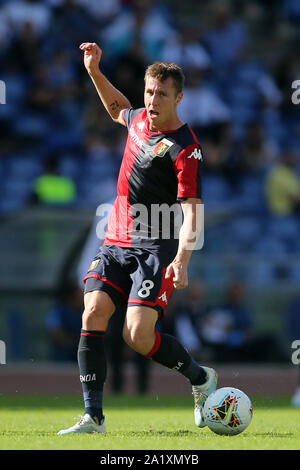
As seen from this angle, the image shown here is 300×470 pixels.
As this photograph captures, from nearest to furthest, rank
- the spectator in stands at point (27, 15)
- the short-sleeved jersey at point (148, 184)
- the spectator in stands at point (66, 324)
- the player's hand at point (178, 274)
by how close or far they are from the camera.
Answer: the player's hand at point (178, 274)
the short-sleeved jersey at point (148, 184)
the spectator in stands at point (66, 324)
the spectator in stands at point (27, 15)

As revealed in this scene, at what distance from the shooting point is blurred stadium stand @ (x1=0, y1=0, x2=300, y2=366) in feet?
44.4

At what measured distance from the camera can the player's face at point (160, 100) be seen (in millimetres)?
6594

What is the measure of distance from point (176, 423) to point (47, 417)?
1287 mm

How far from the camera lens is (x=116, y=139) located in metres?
16.3

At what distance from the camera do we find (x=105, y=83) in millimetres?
7309

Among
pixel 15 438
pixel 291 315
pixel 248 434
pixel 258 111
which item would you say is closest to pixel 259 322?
pixel 291 315

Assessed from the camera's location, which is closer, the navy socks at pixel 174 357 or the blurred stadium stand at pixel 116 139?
the navy socks at pixel 174 357

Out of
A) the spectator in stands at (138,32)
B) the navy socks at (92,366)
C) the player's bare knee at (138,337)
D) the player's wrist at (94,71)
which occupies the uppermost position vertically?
the spectator in stands at (138,32)

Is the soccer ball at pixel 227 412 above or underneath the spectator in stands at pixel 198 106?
underneath

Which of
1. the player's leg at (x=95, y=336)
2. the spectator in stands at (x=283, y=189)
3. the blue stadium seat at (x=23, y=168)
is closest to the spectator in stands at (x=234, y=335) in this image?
the spectator in stands at (x=283, y=189)

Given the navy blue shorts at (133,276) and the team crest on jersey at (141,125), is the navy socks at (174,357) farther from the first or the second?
the team crest on jersey at (141,125)

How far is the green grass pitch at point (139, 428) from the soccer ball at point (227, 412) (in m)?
0.07
